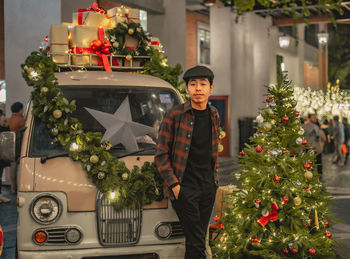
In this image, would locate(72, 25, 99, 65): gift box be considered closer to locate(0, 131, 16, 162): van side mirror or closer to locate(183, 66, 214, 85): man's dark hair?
locate(0, 131, 16, 162): van side mirror

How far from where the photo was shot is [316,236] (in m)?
5.74

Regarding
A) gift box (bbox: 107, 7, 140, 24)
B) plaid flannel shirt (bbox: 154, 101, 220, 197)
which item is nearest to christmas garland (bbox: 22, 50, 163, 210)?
plaid flannel shirt (bbox: 154, 101, 220, 197)

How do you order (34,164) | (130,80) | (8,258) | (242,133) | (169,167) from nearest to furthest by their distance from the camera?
(169,167) → (34,164) → (130,80) → (8,258) → (242,133)

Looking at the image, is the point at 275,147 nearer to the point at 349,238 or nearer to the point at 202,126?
the point at 202,126

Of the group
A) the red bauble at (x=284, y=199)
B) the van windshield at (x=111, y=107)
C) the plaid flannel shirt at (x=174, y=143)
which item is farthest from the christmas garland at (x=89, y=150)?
the red bauble at (x=284, y=199)

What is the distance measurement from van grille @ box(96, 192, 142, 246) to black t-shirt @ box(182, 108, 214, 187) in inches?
23.7

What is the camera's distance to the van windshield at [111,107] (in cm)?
544

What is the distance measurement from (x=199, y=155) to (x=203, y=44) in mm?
23280

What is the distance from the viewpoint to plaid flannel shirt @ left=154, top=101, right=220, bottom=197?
188 inches

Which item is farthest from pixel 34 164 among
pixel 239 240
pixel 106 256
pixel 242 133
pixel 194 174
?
pixel 242 133

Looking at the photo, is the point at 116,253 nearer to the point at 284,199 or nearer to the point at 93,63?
the point at 284,199

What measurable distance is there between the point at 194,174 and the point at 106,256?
1.01 meters

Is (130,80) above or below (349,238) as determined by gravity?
above

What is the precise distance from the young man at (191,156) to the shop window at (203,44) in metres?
22.3
